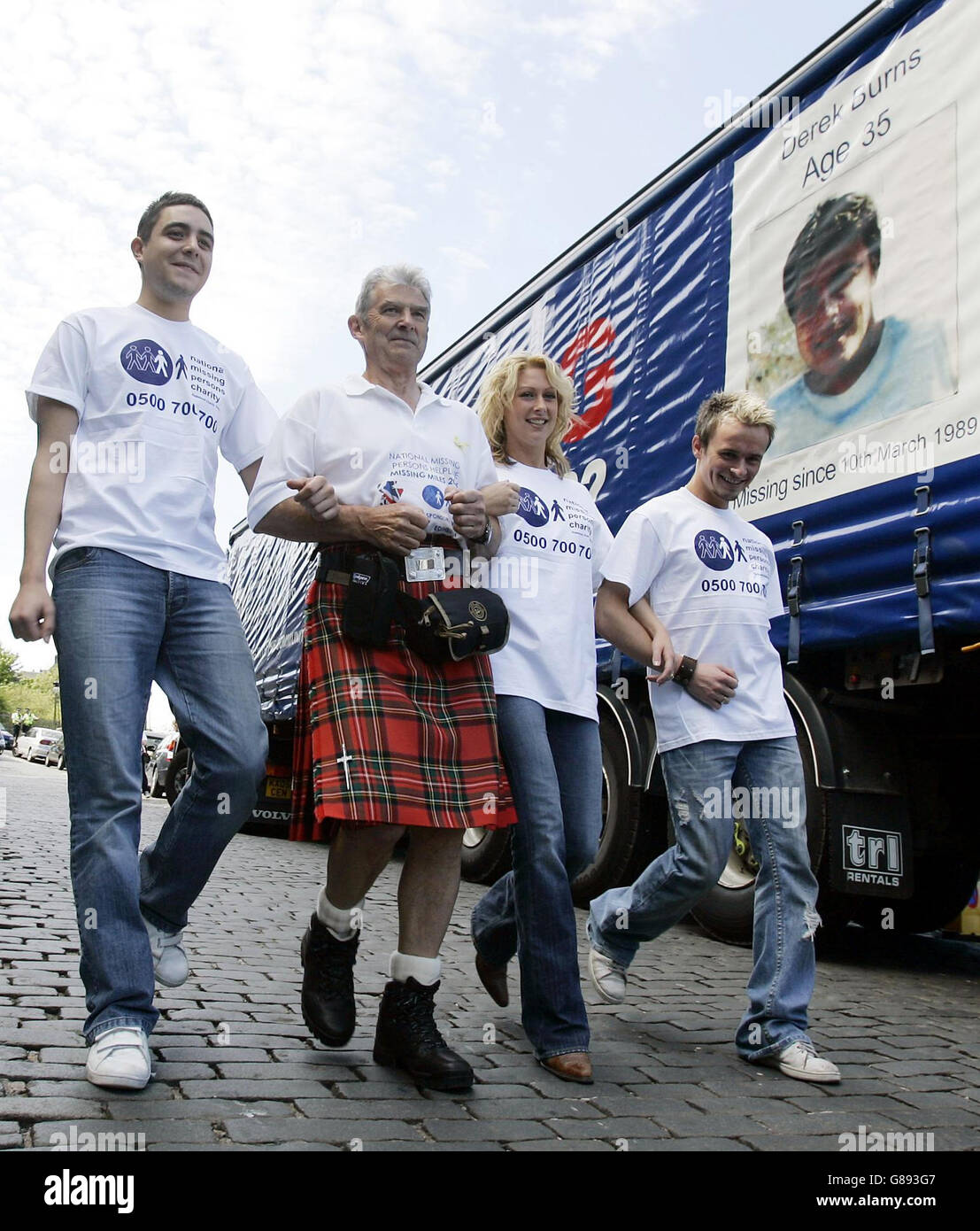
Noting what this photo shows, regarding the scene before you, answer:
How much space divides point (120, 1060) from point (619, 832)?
4.00 m

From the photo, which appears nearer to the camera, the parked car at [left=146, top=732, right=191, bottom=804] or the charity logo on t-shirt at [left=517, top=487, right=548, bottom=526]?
the charity logo on t-shirt at [left=517, top=487, right=548, bottom=526]

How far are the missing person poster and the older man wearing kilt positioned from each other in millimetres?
2015

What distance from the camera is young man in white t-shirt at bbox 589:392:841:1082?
11.2 ft

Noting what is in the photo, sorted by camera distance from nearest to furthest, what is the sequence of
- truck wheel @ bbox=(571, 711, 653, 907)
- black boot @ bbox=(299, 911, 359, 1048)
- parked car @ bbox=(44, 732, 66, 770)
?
black boot @ bbox=(299, 911, 359, 1048) → truck wheel @ bbox=(571, 711, 653, 907) → parked car @ bbox=(44, 732, 66, 770)

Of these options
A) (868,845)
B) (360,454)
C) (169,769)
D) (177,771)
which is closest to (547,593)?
(360,454)

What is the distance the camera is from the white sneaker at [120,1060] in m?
2.56

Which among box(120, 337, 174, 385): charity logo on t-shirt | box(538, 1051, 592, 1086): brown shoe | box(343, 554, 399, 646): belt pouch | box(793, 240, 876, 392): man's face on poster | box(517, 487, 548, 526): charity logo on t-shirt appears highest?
box(793, 240, 876, 392): man's face on poster

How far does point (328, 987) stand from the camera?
119 inches

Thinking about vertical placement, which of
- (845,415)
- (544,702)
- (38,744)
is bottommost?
(544,702)

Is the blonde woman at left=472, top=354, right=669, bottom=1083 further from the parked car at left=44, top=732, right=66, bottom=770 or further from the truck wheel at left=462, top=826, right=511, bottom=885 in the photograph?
the parked car at left=44, top=732, right=66, bottom=770

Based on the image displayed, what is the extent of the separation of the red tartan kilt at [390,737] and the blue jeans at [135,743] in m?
0.19

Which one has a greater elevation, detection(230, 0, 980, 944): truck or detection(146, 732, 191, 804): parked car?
detection(230, 0, 980, 944): truck

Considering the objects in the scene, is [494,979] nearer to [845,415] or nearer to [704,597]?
[704,597]

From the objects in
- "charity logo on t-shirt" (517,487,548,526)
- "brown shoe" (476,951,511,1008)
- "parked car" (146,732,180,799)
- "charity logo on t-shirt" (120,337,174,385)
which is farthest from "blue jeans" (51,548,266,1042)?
"parked car" (146,732,180,799)
